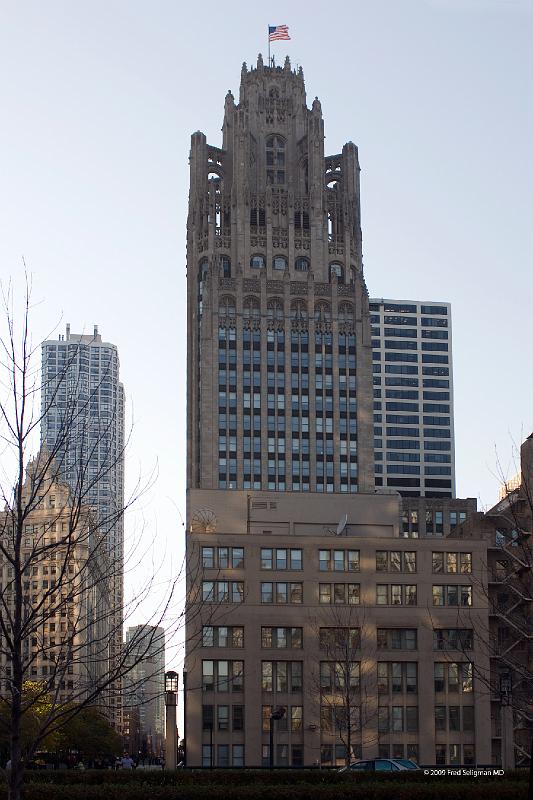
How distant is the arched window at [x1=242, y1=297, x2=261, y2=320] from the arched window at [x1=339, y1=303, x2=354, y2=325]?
10878 millimetres

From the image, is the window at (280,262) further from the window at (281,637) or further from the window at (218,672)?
the window at (218,672)

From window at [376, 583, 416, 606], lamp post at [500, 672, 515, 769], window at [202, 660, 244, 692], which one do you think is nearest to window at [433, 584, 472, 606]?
window at [376, 583, 416, 606]

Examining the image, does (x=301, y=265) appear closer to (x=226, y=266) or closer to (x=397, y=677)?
(x=226, y=266)

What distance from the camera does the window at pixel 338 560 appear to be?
302 feet

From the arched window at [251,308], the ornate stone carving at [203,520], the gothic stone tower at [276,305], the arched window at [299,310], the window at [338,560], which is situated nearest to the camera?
the window at [338,560]

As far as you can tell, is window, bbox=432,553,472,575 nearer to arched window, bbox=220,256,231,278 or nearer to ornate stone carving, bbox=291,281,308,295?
ornate stone carving, bbox=291,281,308,295

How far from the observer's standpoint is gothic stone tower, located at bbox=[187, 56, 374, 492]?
156 m

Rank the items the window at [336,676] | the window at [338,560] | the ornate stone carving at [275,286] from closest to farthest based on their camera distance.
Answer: the window at [336,676], the window at [338,560], the ornate stone carving at [275,286]

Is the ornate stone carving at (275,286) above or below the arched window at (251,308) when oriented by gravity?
above

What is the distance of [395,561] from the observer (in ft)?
303

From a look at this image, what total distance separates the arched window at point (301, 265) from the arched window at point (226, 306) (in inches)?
428

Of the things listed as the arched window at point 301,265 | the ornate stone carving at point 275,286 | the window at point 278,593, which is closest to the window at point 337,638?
the window at point 278,593

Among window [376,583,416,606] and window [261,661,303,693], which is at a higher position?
window [376,583,416,606]

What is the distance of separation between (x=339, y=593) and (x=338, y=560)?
2.46 meters
